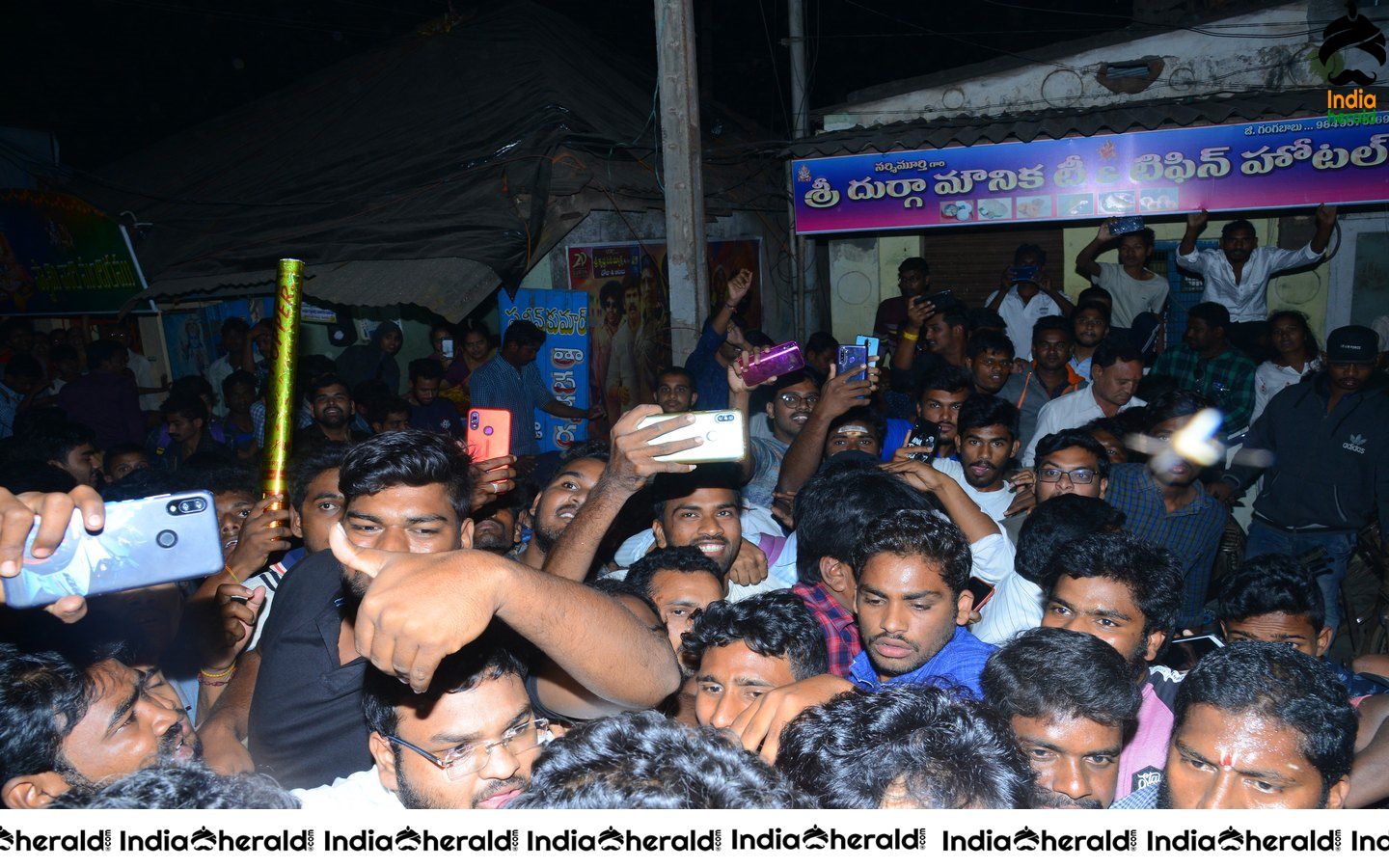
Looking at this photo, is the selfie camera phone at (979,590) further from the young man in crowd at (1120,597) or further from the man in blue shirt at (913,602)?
the man in blue shirt at (913,602)

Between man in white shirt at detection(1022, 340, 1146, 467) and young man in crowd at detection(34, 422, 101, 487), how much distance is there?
5.34 metres

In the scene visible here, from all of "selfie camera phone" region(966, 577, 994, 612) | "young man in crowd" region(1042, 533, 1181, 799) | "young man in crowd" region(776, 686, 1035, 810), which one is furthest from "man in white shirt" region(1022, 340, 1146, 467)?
"young man in crowd" region(776, 686, 1035, 810)

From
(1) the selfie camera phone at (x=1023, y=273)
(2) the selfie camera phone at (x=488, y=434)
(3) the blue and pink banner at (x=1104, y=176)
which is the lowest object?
(2) the selfie camera phone at (x=488, y=434)

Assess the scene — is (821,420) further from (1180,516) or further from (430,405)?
(430,405)

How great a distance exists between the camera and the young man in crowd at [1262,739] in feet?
7.74

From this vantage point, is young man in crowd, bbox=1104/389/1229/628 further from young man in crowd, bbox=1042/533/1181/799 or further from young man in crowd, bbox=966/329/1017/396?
young man in crowd, bbox=966/329/1017/396

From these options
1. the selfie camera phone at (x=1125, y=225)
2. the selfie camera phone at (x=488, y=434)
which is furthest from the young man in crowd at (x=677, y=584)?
the selfie camera phone at (x=1125, y=225)

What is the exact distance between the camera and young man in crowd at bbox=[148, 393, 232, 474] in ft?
22.5

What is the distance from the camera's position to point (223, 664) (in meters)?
3.50

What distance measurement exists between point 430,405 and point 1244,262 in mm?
7276

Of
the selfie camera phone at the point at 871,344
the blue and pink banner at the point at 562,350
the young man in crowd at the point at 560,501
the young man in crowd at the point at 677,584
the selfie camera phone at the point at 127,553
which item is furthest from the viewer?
the blue and pink banner at the point at 562,350

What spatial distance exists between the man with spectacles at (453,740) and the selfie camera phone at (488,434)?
1.24 meters
